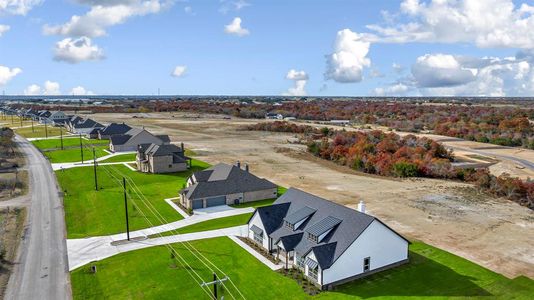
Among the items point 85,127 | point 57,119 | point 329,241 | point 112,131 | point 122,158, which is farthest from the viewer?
point 57,119

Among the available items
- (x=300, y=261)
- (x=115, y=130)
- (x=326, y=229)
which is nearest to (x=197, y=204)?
(x=300, y=261)

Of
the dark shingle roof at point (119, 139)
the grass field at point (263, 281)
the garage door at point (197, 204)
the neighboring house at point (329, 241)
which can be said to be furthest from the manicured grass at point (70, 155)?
the neighboring house at point (329, 241)

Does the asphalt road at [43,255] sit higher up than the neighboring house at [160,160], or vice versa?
the neighboring house at [160,160]

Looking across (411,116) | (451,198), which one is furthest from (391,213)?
(411,116)

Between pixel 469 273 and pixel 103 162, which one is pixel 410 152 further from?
pixel 103 162

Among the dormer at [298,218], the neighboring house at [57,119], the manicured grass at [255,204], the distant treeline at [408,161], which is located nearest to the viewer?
the dormer at [298,218]

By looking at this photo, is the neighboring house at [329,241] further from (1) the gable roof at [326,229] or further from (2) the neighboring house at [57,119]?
(2) the neighboring house at [57,119]

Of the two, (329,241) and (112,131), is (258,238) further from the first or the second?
(112,131)
